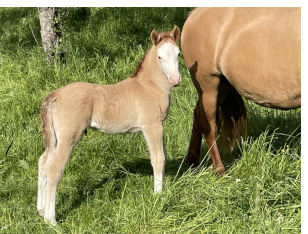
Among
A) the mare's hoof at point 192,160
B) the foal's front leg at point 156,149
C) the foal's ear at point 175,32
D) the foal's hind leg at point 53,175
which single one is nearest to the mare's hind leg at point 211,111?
the mare's hoof at point 192,160

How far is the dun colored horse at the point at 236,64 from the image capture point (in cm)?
466

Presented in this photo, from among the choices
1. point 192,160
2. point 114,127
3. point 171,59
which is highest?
point 171,59

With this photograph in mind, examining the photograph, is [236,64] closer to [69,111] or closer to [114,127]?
[114,127]

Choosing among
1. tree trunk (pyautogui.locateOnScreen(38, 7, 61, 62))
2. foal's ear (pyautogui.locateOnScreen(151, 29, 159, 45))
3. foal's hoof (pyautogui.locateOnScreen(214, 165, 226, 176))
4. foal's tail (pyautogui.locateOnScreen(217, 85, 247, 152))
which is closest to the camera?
foal's ear (pyautogui.locateOnScreen(151, 29, 159, 45))

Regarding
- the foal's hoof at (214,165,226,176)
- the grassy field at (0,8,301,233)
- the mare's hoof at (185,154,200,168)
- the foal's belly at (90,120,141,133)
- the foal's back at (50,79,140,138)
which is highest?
the foal's back at (50,79,140,138)

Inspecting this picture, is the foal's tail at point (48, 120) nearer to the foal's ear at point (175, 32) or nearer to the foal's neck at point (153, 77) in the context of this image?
the foal's neck at point (153, 77)

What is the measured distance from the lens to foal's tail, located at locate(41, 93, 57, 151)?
427 centimetres

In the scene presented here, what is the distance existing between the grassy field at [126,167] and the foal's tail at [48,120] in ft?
2.10

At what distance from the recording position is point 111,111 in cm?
440

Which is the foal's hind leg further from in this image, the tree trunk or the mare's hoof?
the tree trunk

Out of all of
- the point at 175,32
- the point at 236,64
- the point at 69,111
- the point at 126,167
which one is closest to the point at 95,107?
the point at 69,111

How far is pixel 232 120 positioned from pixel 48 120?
6.87 ft

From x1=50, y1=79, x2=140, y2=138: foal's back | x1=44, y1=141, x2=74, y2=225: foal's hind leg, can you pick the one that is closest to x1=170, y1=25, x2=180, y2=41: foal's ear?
x1=50, y1=79, x2=140, y2=138: foal's back

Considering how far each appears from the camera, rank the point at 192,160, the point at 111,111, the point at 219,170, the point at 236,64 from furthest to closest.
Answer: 1. the point at 192,160
2. the point at 219,170
3. the point at 236,64
4. the point at 111,111
